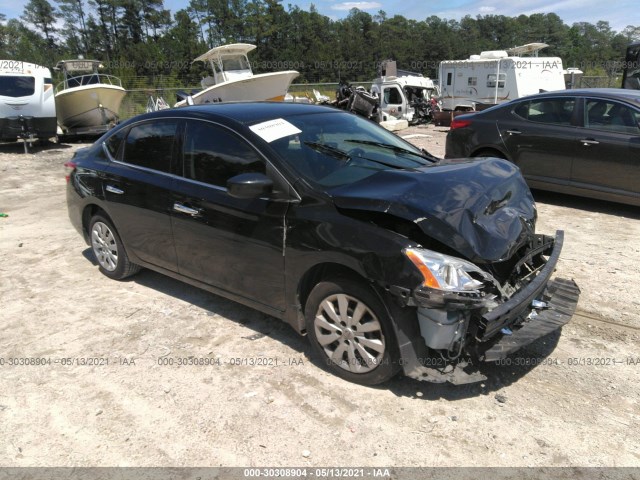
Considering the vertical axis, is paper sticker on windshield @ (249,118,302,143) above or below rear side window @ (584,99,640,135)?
above

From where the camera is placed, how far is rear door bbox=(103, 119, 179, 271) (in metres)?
4.09

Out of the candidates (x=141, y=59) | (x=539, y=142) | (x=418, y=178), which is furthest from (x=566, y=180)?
(x=141, y=59)

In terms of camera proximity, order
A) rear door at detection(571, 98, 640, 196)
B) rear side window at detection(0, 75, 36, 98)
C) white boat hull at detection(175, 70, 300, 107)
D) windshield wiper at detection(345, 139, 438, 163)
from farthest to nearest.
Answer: white boat hull at detection(175, 70, 300, 107) < rear side window at detection(0, 75, 36, 98) < rear door at detection(571, 98, 640, 196) < windshield wiper at detection(345, 139, 438, 163)

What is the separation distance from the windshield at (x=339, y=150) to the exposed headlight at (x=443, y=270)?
2.77 feet

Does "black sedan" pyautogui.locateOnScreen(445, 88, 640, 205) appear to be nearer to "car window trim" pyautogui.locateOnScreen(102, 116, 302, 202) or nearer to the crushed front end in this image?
the crushed front end

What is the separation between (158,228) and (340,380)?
80.2 inches

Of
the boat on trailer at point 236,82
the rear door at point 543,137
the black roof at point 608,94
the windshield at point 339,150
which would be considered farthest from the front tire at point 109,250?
the boat on trailer at point 236,82

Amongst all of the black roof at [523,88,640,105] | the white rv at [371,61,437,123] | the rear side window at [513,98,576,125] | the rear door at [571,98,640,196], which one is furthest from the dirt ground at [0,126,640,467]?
the white rv at [371,61,437,123]

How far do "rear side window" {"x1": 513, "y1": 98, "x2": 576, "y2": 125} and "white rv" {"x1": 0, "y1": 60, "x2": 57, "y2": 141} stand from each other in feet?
40.8

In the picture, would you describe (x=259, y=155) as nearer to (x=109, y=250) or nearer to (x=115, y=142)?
(x=115, y=142)

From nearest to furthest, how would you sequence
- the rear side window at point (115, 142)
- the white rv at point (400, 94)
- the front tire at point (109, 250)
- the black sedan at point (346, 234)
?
the black sedan at point (346, 234)
the rear side window at point (115, 142)
the front tire at point (109, 250)
the white rv at point (400, 94)

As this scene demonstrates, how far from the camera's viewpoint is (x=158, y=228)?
13.7 ft

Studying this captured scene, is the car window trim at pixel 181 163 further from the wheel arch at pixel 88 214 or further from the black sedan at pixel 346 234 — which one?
the wheel arch at pixel 88 214

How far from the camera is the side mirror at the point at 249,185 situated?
3.17 m
